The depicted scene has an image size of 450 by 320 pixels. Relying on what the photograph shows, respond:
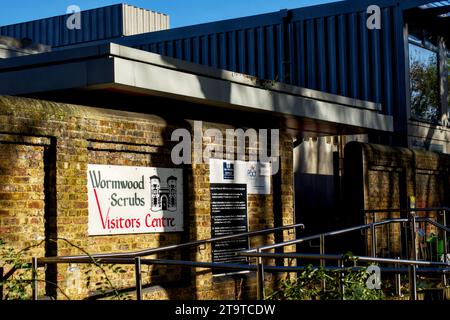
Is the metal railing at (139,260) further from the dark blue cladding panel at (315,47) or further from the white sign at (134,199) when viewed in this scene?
the dark blue cladding panel at (315,47)

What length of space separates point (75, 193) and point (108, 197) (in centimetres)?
69

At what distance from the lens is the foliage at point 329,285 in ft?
29.8

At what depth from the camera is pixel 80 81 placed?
11734 mm

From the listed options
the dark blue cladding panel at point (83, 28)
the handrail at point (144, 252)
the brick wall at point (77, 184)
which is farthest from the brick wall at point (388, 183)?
the dark blue cladding panel at point (83, 28)

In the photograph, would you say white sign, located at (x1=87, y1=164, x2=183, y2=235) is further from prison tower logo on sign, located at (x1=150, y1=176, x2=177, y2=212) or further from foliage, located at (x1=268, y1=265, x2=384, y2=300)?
foliage, located at (x1=268, y1=265, x2=384, y2=300)

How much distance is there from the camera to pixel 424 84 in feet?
83.6

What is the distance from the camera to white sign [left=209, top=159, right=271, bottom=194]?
558 inches

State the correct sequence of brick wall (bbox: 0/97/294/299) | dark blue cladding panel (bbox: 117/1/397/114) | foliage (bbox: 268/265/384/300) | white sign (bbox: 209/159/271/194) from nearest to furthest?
foliage (bbox: 268/265/384/300) < brick wall (bbox: 0/97/294/299) < white sign (bbox: 209/159/271/194) < dark blue cladding panel (bbox: 117/1/397/114)

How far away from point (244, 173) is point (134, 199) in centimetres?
282

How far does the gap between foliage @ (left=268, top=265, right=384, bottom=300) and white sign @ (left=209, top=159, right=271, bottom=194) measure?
492cm

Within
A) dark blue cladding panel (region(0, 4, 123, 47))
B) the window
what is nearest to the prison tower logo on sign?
the window

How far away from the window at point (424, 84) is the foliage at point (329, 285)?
16103mm

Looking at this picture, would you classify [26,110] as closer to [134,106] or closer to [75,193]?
[75,193]
